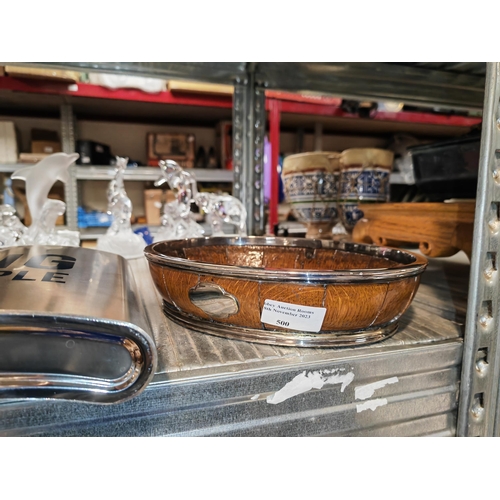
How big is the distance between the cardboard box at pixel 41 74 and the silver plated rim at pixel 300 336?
1.75 m

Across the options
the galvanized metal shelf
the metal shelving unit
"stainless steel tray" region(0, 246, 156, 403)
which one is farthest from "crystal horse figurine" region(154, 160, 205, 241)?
the galvanized metal shelf

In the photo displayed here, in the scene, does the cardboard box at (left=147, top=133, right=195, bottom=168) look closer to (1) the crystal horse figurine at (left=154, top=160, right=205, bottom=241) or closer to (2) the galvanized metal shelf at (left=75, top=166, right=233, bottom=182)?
(2) the galvanized metal shelf at (left=75, top=166, right=233, bottom=182)

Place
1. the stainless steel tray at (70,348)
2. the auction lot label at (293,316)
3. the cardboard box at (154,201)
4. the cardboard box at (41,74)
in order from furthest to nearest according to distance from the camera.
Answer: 1. the cardboard box at (154,201)
2. the cardboard box at (41,74)
3. the auction lot label at (293,316)
4. the stainless steel tray at (70,348)

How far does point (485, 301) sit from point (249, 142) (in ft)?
2.13

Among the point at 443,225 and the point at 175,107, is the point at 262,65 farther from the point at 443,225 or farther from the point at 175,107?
the point at 175,107

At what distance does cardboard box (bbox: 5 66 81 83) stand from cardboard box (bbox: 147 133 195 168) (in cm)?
53

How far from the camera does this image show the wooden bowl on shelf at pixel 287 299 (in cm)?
35

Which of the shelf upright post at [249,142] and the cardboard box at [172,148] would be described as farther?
the cardboard box at [172,148]

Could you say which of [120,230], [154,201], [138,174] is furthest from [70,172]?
[120,230]

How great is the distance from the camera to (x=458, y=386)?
43 cm

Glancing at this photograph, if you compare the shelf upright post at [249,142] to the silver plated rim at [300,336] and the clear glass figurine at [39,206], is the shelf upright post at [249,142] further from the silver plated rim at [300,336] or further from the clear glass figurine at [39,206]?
the silver plated rim at [300,336]

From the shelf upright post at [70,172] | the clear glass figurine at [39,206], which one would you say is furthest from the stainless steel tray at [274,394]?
the shelf upright post at [70,172]

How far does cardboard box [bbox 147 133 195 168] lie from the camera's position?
7.29ft

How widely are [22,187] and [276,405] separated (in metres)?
2.22
